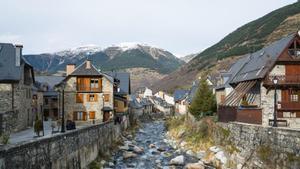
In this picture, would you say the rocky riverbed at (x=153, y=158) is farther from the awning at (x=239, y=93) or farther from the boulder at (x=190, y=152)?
the awning at (x=239, y=93)

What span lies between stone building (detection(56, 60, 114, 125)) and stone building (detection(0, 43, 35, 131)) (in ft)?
35.2

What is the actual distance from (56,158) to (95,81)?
3594 centimetres

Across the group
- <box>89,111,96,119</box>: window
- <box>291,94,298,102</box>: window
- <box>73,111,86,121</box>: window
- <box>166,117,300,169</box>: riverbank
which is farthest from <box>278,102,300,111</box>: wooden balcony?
<box>73,111,86,121</box>: window

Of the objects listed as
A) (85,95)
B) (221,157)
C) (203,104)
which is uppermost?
(85,95)

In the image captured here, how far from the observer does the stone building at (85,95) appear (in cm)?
5959

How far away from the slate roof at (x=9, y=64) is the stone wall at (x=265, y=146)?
24373 mm

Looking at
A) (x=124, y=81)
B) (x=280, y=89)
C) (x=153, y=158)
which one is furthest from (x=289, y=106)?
(x=124, y=81)

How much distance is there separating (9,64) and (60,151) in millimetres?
21609

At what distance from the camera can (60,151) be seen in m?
26.0

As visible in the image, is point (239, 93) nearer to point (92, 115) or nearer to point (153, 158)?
point (153, 158)

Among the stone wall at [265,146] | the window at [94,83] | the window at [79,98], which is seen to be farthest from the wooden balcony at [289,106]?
the window at [79,98]

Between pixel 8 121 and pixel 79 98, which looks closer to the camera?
pixel 8 121

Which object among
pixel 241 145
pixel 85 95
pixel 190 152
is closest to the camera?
pixel 241 145

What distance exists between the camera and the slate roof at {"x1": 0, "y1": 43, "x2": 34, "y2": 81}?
42.4 metres
